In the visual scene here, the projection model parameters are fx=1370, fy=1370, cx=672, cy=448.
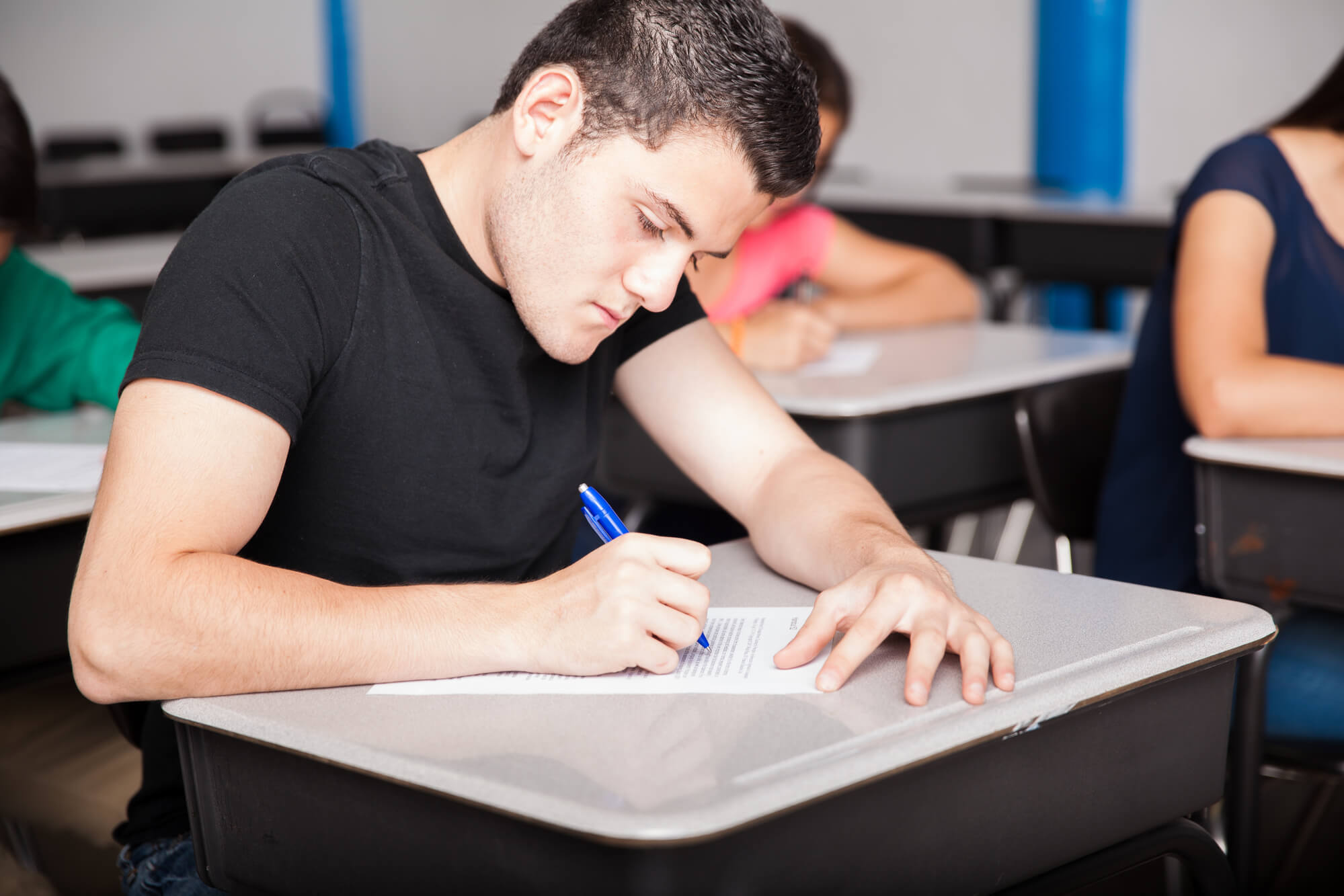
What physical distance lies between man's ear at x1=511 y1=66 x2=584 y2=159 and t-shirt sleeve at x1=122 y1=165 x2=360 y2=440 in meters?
0.16

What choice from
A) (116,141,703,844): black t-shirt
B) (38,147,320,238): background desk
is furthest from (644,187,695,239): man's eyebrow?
(38,147,320,238): background desk

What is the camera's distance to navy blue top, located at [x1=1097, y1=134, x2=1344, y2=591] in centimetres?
185

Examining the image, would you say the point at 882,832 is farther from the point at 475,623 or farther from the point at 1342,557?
the point at 1342,557

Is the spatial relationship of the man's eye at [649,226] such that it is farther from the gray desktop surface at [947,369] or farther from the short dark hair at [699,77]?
the gray desktop surface at [947,369]

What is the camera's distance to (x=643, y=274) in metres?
1.11

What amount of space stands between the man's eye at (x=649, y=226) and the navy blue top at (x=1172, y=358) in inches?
41.6

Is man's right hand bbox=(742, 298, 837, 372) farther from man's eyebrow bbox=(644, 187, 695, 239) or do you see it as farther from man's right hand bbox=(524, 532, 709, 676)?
man's right hand bbox=(524, 532, 709, 676)

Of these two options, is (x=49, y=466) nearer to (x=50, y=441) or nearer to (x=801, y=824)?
(x=50, y=441)

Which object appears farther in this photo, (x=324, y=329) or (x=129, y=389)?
(x=324, y=329)

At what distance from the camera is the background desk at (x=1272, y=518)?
155 cm

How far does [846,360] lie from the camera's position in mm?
2330

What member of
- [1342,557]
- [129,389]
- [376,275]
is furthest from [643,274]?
[1342,557]

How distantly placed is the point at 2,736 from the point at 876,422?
3.94 feet

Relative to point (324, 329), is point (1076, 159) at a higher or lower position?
lower
